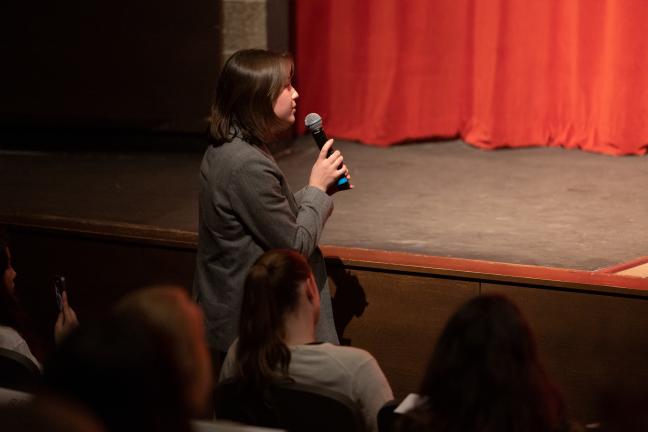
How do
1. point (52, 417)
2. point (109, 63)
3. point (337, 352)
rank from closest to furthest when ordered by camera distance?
point (52, 417) → point (337, 352) → point (109, 63)

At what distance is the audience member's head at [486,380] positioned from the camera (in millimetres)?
1443

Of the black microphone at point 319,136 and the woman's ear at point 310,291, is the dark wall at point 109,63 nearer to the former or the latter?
the black microphone at point 319,136

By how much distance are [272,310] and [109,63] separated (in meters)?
2.97

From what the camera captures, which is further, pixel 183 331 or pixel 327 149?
pixel 327 149

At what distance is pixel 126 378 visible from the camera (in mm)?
1036

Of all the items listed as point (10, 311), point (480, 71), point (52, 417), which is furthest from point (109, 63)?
point (52, 417)

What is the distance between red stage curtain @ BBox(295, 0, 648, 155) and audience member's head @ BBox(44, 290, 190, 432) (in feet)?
11.2

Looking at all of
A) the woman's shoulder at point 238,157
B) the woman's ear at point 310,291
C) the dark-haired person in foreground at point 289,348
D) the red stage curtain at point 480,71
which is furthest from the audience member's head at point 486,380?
the red stage curtain at point 480,71

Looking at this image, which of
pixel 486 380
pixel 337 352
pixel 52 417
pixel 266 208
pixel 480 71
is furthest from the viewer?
pixel 480 71

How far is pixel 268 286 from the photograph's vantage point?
6.15 feet

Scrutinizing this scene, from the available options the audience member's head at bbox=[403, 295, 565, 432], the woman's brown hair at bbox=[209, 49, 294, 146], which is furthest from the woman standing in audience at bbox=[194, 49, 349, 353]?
the audience member's head at bbox=[403, 295, 565, 432]

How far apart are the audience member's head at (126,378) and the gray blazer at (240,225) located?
3.40 ft

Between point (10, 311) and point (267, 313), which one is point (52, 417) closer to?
point (267, 313)

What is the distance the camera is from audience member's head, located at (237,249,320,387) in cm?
181
